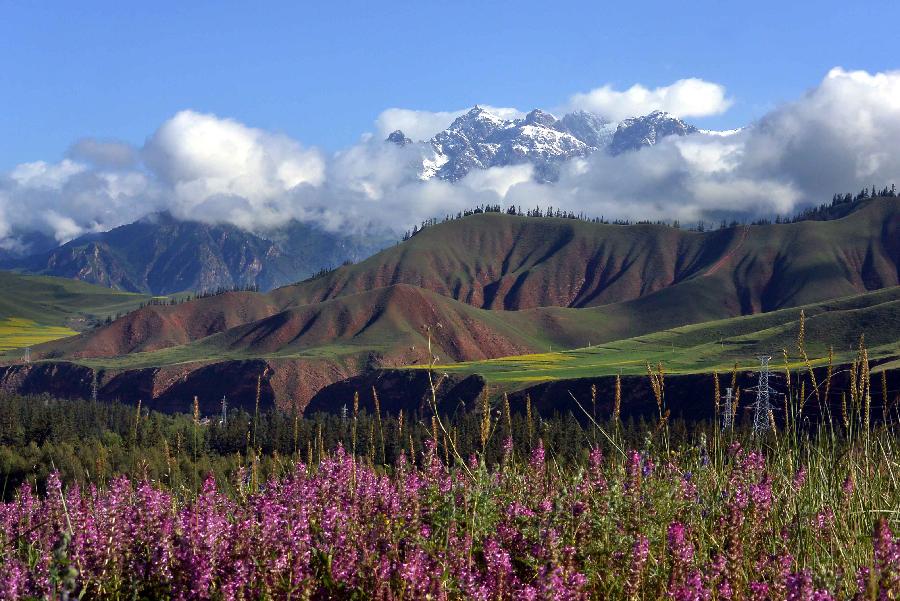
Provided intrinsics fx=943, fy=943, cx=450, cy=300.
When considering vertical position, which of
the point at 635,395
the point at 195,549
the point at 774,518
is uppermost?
the point at 195,549

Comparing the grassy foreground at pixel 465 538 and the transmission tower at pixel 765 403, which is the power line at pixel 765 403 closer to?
the transmission tower at pixel 765 403

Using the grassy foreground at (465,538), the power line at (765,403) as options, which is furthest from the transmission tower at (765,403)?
the grassy foreground at (465,538)

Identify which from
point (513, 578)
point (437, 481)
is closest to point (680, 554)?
point (513, 578)

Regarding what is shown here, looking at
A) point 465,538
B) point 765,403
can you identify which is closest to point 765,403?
point 765,403

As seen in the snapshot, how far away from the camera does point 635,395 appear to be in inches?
6924

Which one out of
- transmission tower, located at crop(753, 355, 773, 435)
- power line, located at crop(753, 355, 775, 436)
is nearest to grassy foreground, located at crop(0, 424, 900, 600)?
power line, located at crop(753, 355, 775, 436)

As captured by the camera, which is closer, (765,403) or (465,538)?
(465,538)

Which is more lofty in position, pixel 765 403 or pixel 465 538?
pixel 465 538

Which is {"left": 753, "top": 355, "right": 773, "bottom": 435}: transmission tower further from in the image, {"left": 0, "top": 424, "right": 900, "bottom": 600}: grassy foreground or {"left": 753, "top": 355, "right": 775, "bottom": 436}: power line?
{"left": 0, "top": 424, "right": 900, "bottom": 600}: grassy foreground

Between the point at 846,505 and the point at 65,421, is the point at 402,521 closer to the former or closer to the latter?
the point at 846,505

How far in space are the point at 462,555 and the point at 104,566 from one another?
8.16ft

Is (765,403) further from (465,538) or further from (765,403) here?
(465,538)

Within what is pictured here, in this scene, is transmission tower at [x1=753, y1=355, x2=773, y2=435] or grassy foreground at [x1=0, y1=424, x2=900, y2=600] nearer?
grassy foreground at [x1=0, y1=424, x2=900, y2=600]

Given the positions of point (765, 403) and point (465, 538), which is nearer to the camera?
point (465, 538)
